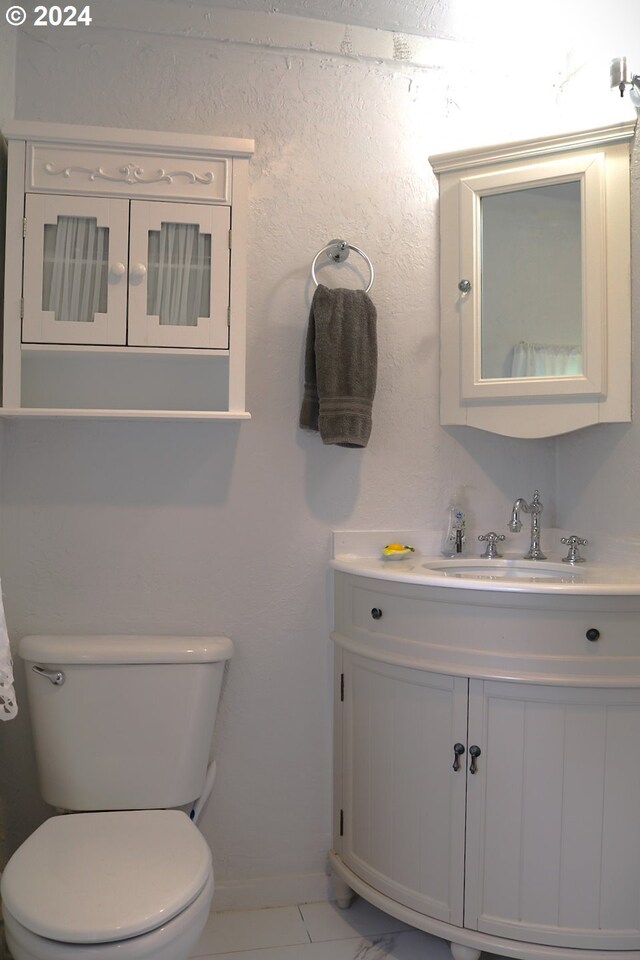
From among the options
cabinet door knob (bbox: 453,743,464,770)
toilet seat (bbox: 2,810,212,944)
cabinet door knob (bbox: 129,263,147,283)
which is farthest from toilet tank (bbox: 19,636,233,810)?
cabinet door knob (bbox: 129,263,147,283)

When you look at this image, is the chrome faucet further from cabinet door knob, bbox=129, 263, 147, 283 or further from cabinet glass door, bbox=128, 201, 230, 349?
cabinet door knob, bbox=129, 263, 147, 283

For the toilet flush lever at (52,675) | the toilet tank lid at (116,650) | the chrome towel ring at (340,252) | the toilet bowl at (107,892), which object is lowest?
the toilet bowl at (107,892)

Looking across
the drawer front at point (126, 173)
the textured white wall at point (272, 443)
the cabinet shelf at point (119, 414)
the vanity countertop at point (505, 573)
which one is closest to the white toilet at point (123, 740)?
the textured white wall at point (272, 443)

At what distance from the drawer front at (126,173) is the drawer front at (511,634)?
1.05 m

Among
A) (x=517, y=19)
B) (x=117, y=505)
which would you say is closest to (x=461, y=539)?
(x=117, y=505)

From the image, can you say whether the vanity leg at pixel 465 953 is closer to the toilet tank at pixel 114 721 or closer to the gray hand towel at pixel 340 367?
the toilet tank at pixel 114 721

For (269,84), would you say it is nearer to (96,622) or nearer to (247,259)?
(247,259)

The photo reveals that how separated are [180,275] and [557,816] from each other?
148 centimetres

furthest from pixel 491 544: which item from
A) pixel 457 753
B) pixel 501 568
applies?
pixel 457 753

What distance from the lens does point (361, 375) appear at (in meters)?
1.94

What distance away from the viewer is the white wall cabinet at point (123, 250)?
1759mm

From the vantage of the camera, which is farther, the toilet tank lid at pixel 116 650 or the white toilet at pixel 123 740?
the toilet tank lid at pixel 116 650

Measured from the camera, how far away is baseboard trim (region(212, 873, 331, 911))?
197cm

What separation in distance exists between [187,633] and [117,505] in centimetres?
38
